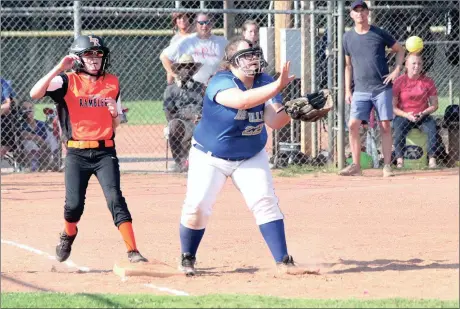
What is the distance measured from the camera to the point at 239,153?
23.8ft

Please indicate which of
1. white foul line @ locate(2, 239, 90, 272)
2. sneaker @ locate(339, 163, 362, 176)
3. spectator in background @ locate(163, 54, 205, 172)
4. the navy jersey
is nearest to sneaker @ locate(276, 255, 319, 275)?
the navy jersey

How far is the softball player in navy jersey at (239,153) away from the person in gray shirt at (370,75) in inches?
222

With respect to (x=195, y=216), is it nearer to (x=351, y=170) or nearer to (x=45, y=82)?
(x=45, y=82)

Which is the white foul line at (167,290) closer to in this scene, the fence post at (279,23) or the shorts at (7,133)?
the shorts at (7,133)

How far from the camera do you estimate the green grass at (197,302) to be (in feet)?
19.5

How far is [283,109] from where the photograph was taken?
730 centimetres

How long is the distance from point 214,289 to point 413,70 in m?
7.49

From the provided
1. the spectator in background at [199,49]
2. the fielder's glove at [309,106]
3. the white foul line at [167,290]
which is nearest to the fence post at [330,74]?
the spectator in background at [199,49]

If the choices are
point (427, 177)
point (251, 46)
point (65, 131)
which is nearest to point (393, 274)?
point (251, 46)

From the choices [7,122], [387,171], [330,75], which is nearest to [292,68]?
[330,75]

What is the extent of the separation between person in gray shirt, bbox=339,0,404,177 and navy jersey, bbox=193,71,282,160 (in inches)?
223

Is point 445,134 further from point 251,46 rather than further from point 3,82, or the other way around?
point 251,46

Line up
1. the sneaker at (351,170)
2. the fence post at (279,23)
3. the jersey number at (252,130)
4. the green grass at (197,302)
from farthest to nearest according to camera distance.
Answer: the fence post at (279,23) → the sneaker at (351,170) → the jersey number at (252,130) → the green grass at (197,302)

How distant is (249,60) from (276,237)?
4.18 feet
